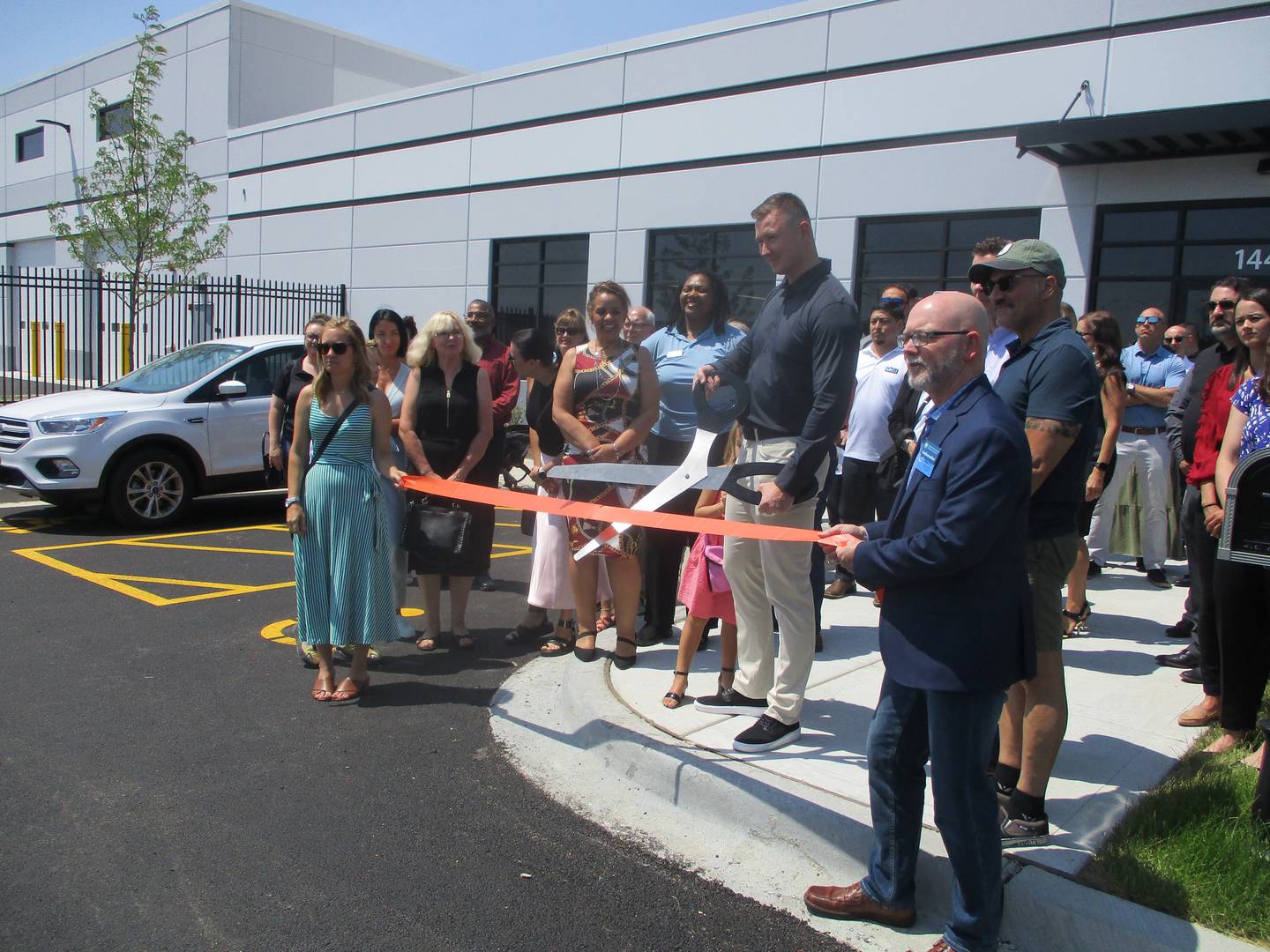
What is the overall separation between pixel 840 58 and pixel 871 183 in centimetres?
179

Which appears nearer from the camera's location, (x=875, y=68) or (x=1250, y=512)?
(x=1250, y=512)

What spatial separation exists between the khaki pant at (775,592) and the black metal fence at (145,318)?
1665cm

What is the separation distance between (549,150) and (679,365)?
1209 centimetres

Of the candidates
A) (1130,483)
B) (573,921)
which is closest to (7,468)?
(573,921)

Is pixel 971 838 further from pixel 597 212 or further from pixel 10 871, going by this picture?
pixel 597 212

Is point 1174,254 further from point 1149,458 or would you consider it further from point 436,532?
point 436,532

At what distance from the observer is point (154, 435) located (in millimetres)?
9078

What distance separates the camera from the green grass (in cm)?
284

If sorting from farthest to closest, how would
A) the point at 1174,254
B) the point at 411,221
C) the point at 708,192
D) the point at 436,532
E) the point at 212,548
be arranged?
the point at 411,221 → the point at 708,192 → the point at 1174,254 → the point at 212,548 → the point at 436,532

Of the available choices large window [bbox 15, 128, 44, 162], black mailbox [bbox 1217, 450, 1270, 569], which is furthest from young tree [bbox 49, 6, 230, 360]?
black mailbox [bbox 1217, 450, 1270, 569]

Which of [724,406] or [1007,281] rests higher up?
[1007,281]

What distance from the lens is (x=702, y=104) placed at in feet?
46.8

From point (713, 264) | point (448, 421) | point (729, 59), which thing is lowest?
point (448, 421)

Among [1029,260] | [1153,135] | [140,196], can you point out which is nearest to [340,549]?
[1029,260]
